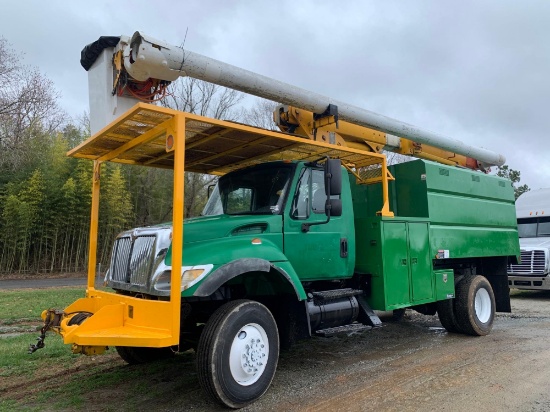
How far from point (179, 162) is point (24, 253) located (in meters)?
20.1

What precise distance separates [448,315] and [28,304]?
963 centimetres

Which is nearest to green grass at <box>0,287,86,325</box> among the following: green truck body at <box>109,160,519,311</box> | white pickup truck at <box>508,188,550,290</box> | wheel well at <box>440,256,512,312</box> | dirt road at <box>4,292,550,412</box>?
dirt road at <box>4,292,550,412</box>

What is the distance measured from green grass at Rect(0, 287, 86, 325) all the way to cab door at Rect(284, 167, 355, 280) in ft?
20.7

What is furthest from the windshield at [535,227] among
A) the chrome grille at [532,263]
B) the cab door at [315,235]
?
the cab door at [315,235]

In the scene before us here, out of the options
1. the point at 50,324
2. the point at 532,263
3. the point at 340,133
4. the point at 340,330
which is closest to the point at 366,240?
the point at 340,330

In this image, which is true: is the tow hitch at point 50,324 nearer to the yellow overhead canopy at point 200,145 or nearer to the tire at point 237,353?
the tire at point 237,353

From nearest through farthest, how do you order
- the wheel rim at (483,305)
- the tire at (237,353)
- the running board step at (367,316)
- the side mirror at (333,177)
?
the tire at (237,353) < the side mirror at (333,177) < the running board step at (367,316) < the wheel rim at (483,305)

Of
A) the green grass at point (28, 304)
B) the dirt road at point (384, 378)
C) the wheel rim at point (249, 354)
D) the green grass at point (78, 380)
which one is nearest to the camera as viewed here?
the wheel rim at point (249, 354)

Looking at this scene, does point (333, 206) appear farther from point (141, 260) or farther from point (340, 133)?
point (141, 260)

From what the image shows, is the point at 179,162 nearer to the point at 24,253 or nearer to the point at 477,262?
the point at 477,262

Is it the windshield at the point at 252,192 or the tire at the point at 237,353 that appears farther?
the windshield at the point at 252,192

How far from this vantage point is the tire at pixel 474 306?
7.09 metres

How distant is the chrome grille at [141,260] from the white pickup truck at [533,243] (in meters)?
10.2

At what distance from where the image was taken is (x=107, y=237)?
788 inches
